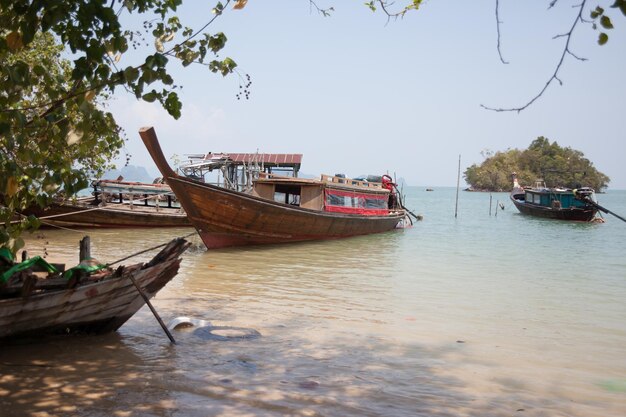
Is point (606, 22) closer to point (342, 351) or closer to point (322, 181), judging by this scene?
point (342, 351)

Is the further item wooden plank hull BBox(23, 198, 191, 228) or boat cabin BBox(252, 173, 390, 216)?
wooden plank hull BBox(23, 198, 191, 228)

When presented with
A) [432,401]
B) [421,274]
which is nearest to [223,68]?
[432,401]

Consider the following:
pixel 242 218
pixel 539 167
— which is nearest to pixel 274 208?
pixel 242 218

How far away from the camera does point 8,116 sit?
329cm

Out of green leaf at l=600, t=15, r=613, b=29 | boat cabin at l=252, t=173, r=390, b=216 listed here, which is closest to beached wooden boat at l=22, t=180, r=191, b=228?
boat cabin at l=252, t=173, r=390, b=216

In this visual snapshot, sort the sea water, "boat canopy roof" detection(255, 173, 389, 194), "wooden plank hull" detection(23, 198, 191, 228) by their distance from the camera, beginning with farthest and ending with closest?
"wooden plank hull" detection(23, 198, 191, 228) < "boat canopy roof" detection(255, 173, 389, 194) < the sea water

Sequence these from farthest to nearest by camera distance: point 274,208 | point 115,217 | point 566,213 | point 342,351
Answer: point 566,213 → point 115,217 → point 274,208 → point 342,351

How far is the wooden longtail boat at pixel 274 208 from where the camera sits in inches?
545

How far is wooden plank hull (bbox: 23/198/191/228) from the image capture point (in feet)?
59.2

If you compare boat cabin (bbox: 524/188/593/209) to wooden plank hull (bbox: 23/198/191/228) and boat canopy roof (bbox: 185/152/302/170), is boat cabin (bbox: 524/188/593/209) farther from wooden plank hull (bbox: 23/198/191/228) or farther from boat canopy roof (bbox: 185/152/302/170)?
wooden plank hull (bbox: 23/198/191/228)

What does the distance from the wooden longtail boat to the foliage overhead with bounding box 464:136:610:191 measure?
247 ft

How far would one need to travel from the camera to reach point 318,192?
1725 centimetres

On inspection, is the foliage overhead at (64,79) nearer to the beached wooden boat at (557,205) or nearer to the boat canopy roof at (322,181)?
the boat canopy roof at (322,181)

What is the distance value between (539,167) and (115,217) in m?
91.1
